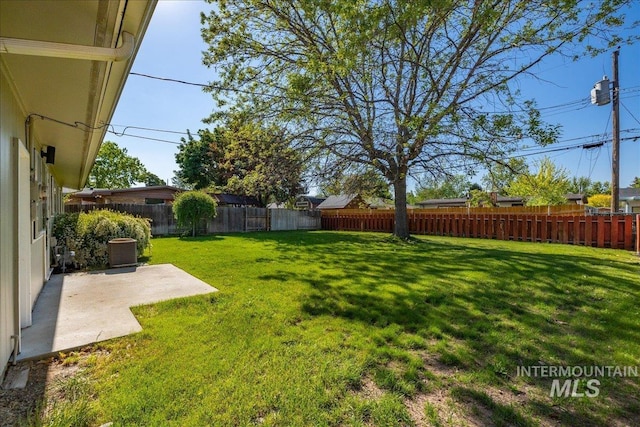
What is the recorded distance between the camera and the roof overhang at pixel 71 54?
164 cm

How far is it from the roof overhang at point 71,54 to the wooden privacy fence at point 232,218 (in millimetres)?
11713

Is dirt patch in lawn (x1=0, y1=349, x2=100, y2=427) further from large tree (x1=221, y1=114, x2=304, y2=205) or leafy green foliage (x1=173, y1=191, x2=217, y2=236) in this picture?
leafy green foliage (x1=173, y1=191, x2=217, y2=236)

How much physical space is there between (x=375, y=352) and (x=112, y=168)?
33.6 metres

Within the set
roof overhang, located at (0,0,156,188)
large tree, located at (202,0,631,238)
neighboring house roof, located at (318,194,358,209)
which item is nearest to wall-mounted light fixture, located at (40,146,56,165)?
roof overhang, located at (0,0,156,188)

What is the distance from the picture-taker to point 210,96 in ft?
31.1

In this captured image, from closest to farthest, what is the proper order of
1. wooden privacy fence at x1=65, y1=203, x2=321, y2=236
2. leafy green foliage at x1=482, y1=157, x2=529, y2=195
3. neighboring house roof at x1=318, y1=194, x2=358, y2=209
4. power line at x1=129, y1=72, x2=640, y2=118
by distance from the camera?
power line at x1=129, y1=72, x2=640, y2=118 → leafy green foliage at x1=482, y1=157, x2=529, y2=195 → wooden privacy fence at x1=65, y1=203, x2=321, y2=236 → neighboring house roof at x1=318, y1=194, x2=358, y2=209

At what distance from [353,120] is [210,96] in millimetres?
4680

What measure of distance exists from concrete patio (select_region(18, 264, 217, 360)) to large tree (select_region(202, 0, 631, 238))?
16.2 feet

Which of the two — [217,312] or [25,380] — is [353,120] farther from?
[25,380]

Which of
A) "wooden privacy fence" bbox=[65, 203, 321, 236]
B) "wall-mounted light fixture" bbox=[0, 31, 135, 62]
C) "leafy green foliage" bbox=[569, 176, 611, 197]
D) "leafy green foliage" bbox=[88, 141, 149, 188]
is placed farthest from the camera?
"leafy green foliage" bbox=[569, 176, 611, 197]

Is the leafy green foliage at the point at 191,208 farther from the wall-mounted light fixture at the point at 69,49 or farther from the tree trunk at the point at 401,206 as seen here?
the wall-mounted light fixture at the point at 69,49

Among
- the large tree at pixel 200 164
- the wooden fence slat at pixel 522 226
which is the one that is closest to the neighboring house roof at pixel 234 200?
the large tree at pixel 200 164

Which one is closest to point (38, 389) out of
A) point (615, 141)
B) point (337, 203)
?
point (615, 141)

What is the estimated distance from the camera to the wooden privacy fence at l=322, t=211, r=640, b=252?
873cm
